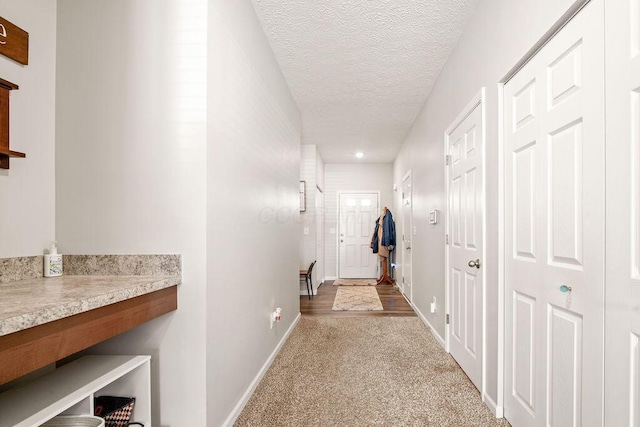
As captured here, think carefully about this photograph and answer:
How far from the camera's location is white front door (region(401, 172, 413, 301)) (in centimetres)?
562

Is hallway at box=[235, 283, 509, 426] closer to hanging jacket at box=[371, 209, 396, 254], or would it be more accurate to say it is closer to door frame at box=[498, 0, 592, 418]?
door frame at box=[498, 0, 592, 418]

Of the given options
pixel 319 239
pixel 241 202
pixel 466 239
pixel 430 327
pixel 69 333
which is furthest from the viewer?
pixel 319 239

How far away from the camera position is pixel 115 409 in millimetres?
1533

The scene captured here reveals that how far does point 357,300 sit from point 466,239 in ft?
10.8

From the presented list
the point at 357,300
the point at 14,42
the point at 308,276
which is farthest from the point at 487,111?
the point at 308,276

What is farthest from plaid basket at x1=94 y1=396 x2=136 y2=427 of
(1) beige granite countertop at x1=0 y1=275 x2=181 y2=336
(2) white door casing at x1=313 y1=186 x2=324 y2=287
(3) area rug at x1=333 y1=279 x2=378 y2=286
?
(3) area rug at x1=333 y1=279 x2=378 y2=286

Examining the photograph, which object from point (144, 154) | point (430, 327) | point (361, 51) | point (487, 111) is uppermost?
point (361, 51)

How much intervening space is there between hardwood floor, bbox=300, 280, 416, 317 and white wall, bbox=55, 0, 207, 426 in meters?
3.22

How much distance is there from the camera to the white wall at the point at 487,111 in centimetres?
183

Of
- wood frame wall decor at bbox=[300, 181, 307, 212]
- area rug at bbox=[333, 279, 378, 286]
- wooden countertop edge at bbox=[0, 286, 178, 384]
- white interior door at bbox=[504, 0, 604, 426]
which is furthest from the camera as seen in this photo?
area rug at bbox=[333, 279, 378, 286]

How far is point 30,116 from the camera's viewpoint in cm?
171

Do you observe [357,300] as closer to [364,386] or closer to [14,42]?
[364,386]

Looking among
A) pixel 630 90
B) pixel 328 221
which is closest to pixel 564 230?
pixel 630 90

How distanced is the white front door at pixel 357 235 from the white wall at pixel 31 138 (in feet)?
22.3
